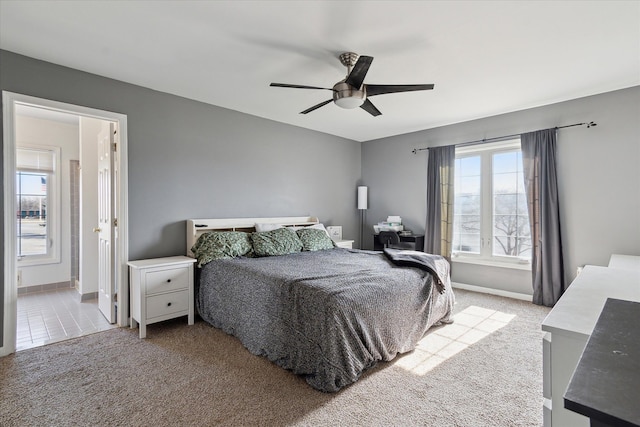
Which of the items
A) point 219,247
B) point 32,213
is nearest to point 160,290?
point 219,247

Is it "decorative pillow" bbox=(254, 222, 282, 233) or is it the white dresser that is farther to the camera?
"decorative pillow" bbox=(254, 222, 282, 233)

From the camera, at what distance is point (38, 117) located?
432 centimetres

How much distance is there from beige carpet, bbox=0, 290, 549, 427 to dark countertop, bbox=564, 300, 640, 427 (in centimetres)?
134

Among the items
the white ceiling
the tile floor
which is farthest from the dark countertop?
the tile floor

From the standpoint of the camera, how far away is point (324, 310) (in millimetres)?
2027

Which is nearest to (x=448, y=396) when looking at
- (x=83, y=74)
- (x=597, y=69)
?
(x=597, y=69)

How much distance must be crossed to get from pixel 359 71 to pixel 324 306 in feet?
5.61

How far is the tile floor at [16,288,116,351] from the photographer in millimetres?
2912

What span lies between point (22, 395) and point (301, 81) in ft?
11.0

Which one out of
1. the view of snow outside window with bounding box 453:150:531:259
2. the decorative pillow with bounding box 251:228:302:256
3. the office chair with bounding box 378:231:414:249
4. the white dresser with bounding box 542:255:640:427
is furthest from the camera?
the office chair with bounding box 378:231:414:249

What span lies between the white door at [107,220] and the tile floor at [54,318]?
173 mm

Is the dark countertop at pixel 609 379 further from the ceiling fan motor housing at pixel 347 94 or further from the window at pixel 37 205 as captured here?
the window at pixel 37 205

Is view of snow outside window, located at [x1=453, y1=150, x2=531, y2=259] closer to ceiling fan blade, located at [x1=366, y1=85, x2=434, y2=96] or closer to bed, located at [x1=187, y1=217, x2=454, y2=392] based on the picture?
bed, located at [x1=187, y1=217, x2=454, y2=392]

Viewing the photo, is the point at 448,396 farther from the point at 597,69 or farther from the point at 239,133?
the point at 239,133
